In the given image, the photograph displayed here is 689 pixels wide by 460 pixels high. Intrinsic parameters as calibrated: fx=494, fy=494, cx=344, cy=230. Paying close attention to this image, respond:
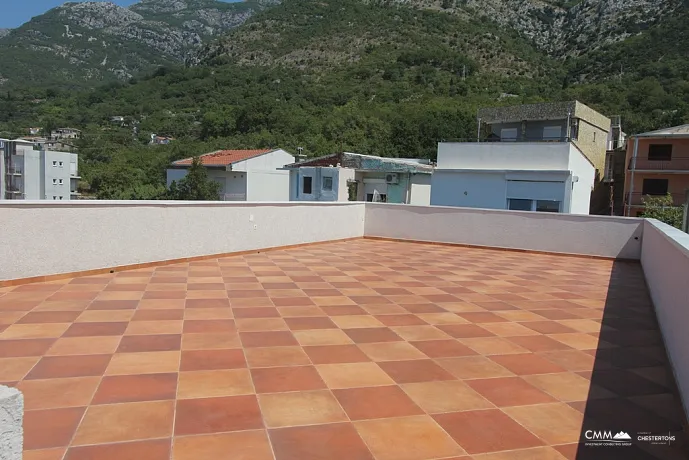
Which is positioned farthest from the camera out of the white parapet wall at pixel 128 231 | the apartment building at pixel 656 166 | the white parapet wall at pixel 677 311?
the apartment building at pixel 656 166

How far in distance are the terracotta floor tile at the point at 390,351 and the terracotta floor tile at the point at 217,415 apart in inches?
42.6

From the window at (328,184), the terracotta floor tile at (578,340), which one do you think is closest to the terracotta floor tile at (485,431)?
the terracotta floor tile at (578,340)

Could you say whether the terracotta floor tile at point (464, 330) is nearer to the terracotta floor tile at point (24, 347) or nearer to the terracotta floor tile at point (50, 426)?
the terracotta floor tile at point (50, 426)

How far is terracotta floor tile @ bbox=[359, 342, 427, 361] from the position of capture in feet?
11.5

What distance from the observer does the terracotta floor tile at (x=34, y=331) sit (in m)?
3.64

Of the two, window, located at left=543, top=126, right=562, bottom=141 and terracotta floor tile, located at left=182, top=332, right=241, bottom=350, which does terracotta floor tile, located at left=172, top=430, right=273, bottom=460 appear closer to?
terracotta floor tile, located at left=182, top=332, right=241, bottom=350

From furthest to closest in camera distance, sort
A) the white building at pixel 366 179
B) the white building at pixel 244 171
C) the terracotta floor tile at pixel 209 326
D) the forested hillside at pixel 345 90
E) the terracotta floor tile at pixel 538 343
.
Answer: the forested hillside at pixel 345 90, the white building at pixel 244 171, the white building at pixel 366 179, the terracotta floor tile at pixel 209 326, the terracotta floor tile at pixel 538 343

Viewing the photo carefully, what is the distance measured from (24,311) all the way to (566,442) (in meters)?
4.36

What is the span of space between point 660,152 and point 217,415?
30051 mm

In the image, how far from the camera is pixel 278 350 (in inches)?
140

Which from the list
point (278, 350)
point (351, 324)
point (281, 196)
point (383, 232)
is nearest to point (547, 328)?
point (351, 324)

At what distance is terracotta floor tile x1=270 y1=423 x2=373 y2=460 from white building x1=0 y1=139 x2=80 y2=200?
46.6 meters

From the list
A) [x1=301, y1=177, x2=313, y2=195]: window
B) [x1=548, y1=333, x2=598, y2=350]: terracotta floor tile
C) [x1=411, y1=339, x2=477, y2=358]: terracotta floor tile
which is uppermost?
[x1=301, y1=177, x2=313, y2=195]: window

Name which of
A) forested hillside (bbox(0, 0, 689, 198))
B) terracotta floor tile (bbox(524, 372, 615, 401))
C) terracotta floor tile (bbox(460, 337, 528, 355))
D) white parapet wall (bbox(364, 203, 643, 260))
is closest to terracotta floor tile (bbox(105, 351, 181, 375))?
terracotta floor tile (bbox(460, 337, 528, 355))
